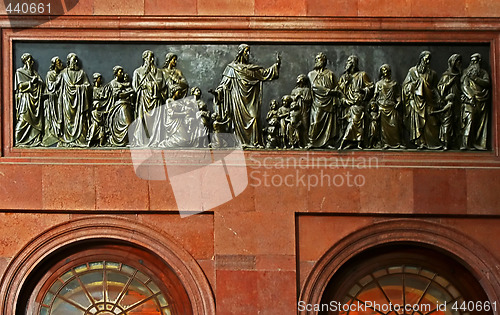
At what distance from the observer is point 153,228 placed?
10.9 metres

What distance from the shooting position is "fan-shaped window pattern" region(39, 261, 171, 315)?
36.3 feet

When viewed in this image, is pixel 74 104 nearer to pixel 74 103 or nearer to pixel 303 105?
pixel 74 103

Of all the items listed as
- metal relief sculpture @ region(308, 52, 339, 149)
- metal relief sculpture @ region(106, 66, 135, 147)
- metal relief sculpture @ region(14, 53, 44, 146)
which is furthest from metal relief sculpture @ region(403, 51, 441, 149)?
metal relief sculpture @ region(14, 53, 44, 146)

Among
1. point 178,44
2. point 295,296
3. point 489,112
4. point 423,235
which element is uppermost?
point 178,44

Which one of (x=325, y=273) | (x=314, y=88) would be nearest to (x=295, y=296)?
(x=325, y=273)

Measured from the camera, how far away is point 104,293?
11094mm

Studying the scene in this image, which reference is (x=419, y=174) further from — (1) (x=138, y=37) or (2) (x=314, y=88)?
(1) (x=138, y=37)

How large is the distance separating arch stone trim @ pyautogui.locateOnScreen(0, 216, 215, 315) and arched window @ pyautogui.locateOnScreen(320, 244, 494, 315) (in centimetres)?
167

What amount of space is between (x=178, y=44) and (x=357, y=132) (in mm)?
2568

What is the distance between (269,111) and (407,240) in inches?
93.7

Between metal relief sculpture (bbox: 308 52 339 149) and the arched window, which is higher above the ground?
metal relief sculpture (bbox: 308 52 339 149)

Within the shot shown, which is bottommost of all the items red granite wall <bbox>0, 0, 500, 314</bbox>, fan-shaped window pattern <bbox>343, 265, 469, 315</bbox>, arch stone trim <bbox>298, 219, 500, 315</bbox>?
fan-shaped window pattern <bbox>343, 265, 469, 315</bbox>

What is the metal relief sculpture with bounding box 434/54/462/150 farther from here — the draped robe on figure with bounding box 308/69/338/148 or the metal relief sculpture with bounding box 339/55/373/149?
the draped robe on figure with bounding box 308/69/338/148

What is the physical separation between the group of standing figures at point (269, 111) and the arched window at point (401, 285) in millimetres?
1441
